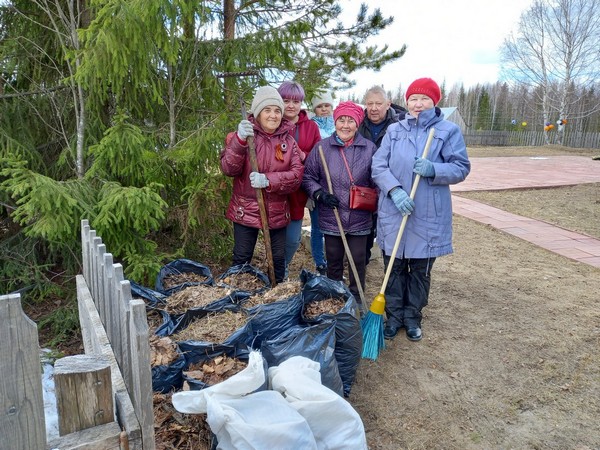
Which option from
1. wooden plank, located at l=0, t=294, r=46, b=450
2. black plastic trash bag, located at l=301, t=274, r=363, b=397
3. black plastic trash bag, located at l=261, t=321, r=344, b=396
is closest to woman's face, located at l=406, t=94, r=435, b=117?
black plastic trash bag, located at l=301, t=274, r=363, b=397

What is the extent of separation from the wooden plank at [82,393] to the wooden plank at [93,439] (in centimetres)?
2

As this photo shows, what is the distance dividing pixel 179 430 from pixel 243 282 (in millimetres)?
1480

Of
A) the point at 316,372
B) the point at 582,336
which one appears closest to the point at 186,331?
the point at 316,372

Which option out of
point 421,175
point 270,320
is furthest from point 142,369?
point 421,175

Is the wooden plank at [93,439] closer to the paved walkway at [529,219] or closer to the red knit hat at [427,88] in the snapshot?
the red knit hat at [427,88]

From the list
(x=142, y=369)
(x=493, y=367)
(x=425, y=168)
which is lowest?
(x=493, y=367)

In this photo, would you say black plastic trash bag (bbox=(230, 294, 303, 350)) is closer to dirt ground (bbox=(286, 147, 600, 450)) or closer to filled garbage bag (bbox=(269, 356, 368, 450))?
filled garbage bag (bbox=(269, 356, 368, 450))

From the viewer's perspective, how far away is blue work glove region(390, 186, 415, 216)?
324 cm

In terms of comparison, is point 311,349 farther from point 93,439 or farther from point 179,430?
point 93,439

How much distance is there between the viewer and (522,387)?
3109 millimetres

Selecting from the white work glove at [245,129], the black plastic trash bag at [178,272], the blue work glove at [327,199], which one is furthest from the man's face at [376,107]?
the black plastic trash bag at [178,272]

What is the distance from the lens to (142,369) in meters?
1.67

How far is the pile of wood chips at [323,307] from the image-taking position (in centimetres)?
300

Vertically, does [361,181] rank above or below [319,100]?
below
